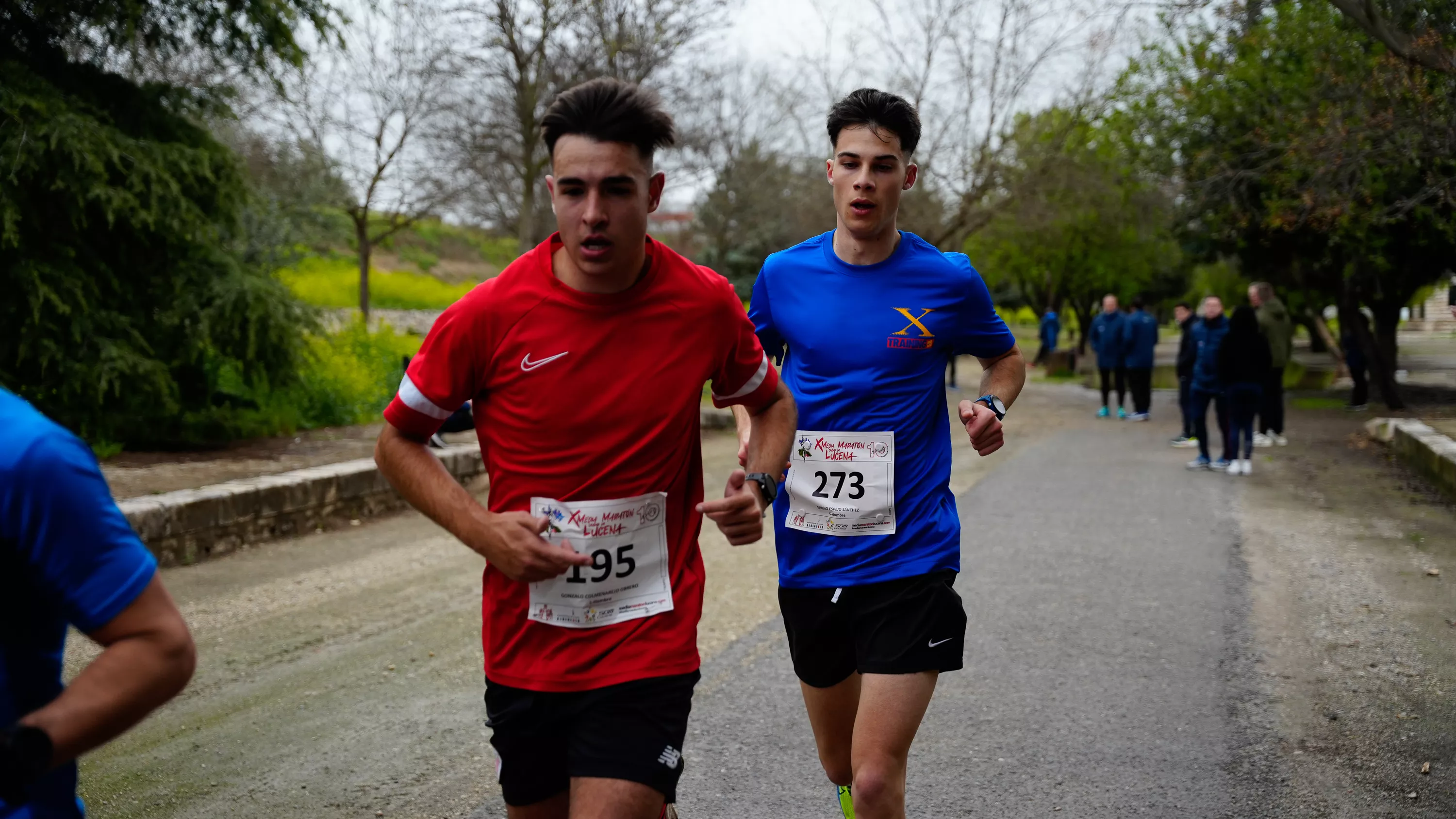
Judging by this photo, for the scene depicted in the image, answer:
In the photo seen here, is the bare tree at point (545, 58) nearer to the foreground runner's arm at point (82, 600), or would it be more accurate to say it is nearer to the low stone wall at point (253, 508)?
the low stone wall at point (253, 508)

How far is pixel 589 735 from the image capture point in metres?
2.56

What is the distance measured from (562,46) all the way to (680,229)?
2450 cm

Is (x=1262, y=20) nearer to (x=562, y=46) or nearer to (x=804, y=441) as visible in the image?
(x=562, y=46)

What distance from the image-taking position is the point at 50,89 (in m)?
10.7

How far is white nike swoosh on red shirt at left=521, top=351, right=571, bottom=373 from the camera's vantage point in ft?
8.59

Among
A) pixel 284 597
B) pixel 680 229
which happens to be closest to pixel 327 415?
pixel 284 597

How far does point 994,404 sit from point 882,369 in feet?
1.45

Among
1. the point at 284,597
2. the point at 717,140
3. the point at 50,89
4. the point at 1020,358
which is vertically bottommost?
the point at 284,597

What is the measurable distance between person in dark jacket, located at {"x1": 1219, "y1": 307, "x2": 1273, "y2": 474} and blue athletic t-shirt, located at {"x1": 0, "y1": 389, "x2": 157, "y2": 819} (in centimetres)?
1340

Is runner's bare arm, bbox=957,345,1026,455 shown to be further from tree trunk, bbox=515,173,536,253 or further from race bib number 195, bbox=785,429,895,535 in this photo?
tree trunk, bbox=515,173,536,253

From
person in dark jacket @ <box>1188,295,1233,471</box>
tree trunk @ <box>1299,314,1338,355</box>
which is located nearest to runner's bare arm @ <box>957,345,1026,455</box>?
person in dark jacket @ <box>1188,295,1233,471</box>

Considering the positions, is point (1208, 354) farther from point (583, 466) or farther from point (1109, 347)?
point (583, 466)

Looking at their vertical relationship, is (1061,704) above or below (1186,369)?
below

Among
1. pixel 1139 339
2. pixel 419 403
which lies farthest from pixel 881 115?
pixel 1139 339
